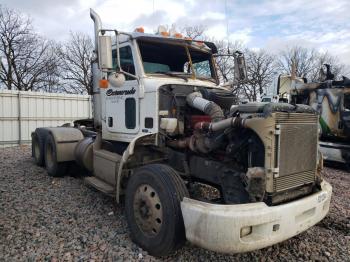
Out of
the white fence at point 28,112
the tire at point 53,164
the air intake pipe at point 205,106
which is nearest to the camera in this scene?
the air intake pipe at point 205,106

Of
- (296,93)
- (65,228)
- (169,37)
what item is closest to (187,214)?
(65,228)

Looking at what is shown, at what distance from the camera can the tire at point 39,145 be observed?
7609mm

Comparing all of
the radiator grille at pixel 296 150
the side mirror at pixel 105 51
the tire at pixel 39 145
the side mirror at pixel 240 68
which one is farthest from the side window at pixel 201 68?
the tire at pixel 39 145

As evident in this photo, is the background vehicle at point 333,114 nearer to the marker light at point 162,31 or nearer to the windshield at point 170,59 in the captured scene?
the windshield at point 170,59

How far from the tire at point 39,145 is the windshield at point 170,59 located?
3.81m

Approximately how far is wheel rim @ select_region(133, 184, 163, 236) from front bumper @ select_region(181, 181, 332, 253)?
421 mm

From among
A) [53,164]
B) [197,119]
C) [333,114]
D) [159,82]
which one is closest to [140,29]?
[159,82]

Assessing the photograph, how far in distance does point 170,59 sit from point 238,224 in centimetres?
286

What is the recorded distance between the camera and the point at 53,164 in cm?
686

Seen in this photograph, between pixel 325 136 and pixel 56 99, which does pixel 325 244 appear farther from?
pixel 56 99

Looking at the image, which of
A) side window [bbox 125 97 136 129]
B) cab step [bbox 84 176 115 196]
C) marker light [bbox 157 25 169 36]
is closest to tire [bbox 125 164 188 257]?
cab step [bbox 84 176 115 196]

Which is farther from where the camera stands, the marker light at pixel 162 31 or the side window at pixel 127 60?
the marker light at pixel 162 31

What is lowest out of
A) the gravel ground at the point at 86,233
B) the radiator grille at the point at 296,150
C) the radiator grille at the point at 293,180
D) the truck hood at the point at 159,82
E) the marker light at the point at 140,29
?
the gravel ground at the point at 86,233

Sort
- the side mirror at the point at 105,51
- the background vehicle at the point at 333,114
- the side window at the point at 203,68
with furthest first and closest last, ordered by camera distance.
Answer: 1. the background vehicle at the point at 333,114
2. the side window at the point at 203,68
3. the side mirror at the point at 105,51
